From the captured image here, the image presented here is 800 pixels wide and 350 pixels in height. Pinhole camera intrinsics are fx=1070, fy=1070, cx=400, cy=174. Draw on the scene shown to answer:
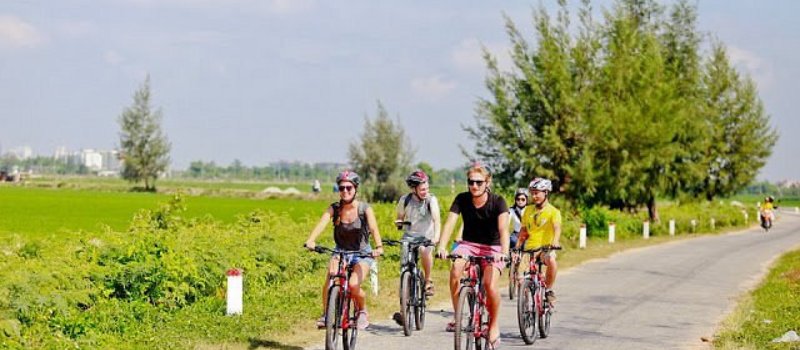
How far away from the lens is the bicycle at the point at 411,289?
513 inches

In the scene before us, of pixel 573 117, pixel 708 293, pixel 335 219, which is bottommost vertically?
pixel 708 293

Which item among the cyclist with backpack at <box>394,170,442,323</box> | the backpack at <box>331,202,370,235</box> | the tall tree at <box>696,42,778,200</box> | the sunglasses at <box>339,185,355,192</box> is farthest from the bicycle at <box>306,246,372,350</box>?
the tall tree at <box>696,42,778,200</box>

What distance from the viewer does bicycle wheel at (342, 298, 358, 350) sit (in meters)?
10.9

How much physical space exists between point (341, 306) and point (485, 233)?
164cm

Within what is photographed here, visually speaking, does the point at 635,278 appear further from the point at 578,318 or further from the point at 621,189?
the point at 621,189

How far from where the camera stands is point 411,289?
13297 millimetres

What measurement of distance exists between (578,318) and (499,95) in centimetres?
2376

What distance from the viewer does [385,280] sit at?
19797mm

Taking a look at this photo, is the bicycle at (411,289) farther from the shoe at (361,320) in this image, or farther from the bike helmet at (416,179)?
the shoe at (361,320)

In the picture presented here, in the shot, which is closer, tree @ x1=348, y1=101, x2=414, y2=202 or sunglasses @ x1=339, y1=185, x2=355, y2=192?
sunglasses @ x1=339, y1=185, x2=355, y2=192

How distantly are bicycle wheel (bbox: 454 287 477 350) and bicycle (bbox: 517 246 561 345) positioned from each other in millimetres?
1920

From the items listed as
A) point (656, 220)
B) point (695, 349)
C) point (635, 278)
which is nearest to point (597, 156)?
point (656, 220)

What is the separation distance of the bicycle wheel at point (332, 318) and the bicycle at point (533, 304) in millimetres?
2569

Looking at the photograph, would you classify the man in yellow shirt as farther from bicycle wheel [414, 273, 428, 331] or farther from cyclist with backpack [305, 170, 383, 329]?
cyclist with backpack [305, 170, 383, 329]
